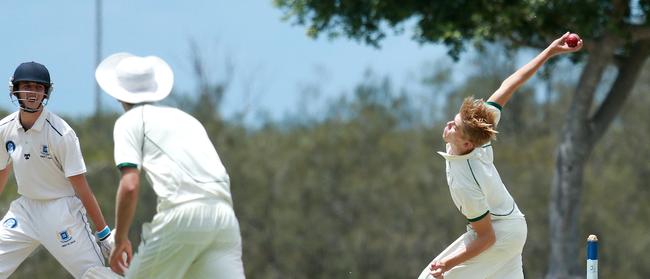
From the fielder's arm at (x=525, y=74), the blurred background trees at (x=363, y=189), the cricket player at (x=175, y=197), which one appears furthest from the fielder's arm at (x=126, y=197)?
the blurred background trees at (x=363, y=189)

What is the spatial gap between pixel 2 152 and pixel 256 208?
28.3 metres

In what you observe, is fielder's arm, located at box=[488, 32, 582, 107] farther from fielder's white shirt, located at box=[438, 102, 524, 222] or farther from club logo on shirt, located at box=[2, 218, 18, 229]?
club logo on shirt, located at box=[2, 218, 18, 229]

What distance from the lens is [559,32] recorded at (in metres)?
16.2

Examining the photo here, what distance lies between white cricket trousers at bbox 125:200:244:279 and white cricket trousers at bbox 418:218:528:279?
1605 millimetres

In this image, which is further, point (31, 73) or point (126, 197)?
point (31, 73)

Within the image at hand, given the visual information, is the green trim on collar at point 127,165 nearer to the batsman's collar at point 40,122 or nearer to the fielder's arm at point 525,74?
the batsman's collar at point 40,122

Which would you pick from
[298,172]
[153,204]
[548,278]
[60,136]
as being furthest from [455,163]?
[298,172]

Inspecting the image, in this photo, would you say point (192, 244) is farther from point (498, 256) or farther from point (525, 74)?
point (525, 74)

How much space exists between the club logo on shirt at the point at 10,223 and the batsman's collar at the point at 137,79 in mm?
1989

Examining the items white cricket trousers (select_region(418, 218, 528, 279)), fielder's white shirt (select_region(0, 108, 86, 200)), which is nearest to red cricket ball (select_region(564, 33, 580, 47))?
white cricket trousers (select_region(418, 218, 528, 279))

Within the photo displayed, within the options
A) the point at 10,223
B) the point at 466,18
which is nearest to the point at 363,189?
the point at 466,18

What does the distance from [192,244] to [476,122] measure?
186 centimetres

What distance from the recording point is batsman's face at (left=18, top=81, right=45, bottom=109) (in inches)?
303

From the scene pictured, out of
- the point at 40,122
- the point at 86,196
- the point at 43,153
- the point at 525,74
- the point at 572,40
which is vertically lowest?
the point at 86,196
